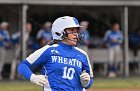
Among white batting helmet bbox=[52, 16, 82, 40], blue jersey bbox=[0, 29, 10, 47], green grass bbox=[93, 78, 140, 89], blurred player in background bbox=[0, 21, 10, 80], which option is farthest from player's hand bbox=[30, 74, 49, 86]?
blue jersey bbox=[0, 29, 10, 47]

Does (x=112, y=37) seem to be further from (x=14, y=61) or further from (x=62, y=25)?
(x=62, y=25)

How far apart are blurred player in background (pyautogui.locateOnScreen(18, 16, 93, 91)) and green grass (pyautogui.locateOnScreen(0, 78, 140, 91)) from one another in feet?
25.9

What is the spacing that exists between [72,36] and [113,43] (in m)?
12.2

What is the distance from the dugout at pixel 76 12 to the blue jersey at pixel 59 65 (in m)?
10.2

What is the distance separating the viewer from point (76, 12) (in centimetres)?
2059

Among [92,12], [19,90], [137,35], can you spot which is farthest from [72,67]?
[92,12]

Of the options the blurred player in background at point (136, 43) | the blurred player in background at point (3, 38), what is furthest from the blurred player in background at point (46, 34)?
the blurred player in background at point (136, 43)

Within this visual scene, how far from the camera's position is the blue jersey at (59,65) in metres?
5.44

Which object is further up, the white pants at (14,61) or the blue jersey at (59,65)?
the blue jersey at (59,65)

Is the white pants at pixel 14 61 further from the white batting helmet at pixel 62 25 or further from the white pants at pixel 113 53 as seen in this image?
the white batting helmet at pixel 62 25

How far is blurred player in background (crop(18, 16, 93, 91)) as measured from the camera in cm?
544

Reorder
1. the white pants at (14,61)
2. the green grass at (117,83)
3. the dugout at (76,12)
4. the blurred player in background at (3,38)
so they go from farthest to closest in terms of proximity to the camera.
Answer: the dugout at (76,12)
the white pants at (14,61)
the blurred player in background at (3,38)
the green grass at (117,83)

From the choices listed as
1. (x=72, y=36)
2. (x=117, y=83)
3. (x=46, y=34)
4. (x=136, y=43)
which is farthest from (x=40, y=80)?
(x=136, y=43)

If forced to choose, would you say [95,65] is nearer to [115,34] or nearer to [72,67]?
[115,34]
